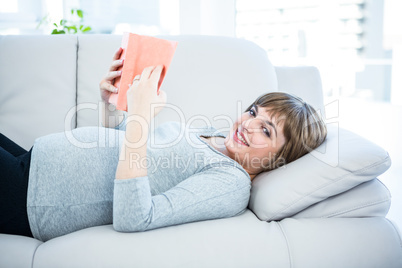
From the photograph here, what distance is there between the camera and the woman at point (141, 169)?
42.3 inches

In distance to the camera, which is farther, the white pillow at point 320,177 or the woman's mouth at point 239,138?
the woman's mouth at point 239,138

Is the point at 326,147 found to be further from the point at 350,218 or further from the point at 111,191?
the point at 111,191

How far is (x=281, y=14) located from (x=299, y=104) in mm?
2191

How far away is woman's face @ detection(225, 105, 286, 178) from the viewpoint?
52.5 inches

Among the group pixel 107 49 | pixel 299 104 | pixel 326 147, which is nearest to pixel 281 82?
pixel 299 104

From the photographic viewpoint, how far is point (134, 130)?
1.10m

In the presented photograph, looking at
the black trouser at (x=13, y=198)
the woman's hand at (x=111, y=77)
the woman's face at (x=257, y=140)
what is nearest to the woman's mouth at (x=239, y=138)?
the woman's face at (x=257, y=140)

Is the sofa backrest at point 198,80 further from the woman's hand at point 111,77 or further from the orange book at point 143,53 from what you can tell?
the orange book at point 143,53

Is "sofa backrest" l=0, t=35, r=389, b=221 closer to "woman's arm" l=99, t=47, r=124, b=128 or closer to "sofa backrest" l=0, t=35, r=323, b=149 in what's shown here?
"sofa backrest" l=0, t=35, r=323, b=149

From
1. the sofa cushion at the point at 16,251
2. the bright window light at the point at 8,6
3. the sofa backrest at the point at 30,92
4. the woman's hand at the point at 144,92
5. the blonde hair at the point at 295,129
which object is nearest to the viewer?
the sofa cushion at the point at 16,251

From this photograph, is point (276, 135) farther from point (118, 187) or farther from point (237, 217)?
point (118, 187)

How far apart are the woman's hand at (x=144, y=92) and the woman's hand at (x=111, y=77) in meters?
0.22

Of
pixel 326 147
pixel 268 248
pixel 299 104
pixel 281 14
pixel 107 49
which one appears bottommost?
pixel 268 248

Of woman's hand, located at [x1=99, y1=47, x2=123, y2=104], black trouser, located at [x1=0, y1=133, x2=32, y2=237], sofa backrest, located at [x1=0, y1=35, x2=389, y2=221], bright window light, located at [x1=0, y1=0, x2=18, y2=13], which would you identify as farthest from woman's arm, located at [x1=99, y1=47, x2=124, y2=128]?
bright window light, located at [x1=0, y1=0, x2=18, y2=13]
